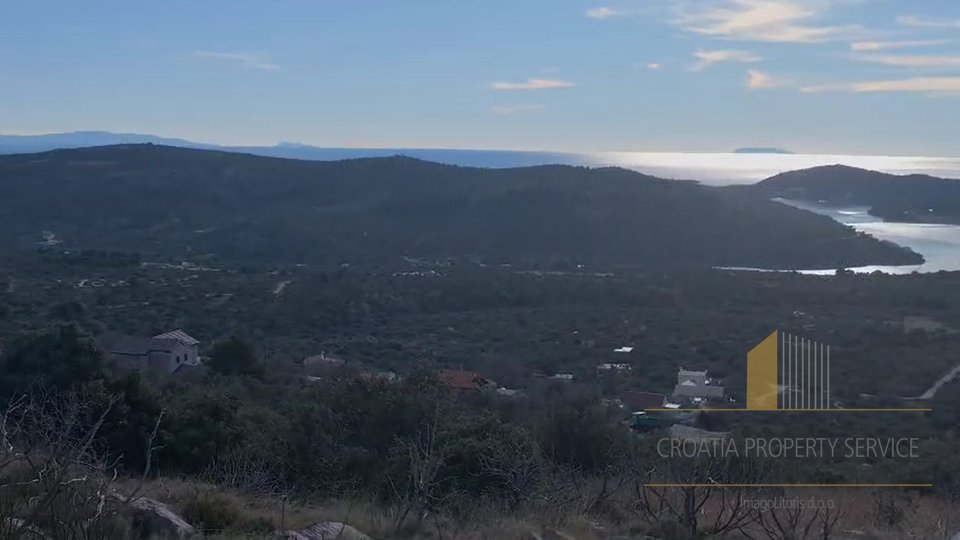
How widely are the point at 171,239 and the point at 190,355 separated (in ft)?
90.2

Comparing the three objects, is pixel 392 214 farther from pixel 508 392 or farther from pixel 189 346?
pixel 508 392

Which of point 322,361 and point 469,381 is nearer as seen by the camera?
point 469,381

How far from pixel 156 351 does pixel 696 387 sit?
9522mm

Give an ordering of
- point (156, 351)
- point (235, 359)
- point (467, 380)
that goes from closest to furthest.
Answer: point (467, 380), point (235, 359), point (156, 351)

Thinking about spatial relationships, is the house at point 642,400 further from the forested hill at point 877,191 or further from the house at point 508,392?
the forested hill at point 877,191

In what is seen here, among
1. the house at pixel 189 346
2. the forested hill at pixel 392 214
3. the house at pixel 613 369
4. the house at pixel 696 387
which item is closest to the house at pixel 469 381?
the house at pixel 613 369

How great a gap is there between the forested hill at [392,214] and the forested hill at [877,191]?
5879 millimetres

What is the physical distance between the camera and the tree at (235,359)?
1659cm

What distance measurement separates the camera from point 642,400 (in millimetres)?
16422

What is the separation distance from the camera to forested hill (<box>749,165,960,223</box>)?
163 feet

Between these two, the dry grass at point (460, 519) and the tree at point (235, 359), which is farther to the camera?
the tree at point (235, 359)

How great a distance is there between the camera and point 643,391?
17.9 meters

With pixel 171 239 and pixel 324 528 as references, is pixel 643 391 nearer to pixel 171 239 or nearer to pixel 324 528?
pixel 324 528

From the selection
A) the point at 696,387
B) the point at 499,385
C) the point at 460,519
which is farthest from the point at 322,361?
the point at 460,519
